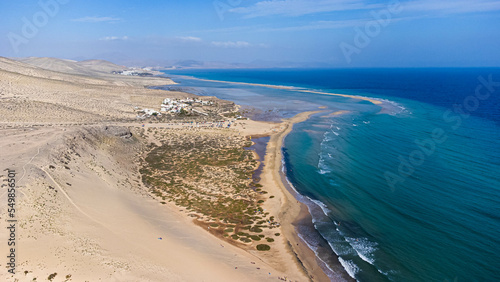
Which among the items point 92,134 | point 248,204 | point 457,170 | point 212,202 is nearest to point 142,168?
point 92,134

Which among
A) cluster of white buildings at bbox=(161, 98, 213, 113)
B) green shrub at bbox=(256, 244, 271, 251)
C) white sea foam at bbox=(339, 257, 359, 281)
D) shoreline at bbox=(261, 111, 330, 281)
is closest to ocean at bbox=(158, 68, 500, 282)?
white sea foam at bbox=(339, 257, 359, 281)

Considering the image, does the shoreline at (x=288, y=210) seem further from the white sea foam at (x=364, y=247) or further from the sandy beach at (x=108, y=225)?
the white sea foam at (x=364, y=247)

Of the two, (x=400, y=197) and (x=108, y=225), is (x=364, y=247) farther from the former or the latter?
(x=108, y=225)

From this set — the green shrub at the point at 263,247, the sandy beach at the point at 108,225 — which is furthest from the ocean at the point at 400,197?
the green shrub at the point at 263,247

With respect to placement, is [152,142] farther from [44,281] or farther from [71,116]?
[44,281]

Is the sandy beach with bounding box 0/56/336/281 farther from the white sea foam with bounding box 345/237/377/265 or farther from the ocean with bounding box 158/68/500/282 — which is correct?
the white sea foam with bounding box 345/237/377/265

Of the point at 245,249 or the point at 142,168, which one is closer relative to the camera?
the point at 245,249

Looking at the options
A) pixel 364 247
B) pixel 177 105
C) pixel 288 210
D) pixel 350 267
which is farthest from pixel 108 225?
pixel 177 105
